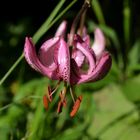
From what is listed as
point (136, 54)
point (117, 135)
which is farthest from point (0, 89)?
point (136, 54)

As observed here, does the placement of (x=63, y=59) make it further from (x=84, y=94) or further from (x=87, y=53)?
(x=84, y=94)

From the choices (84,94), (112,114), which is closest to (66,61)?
(84,94)

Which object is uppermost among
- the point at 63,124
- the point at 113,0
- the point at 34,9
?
the point at 34,9

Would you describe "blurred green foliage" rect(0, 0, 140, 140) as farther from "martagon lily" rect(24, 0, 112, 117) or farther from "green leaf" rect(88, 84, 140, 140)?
"martagon lily" rect(24, 0, 112, 117)

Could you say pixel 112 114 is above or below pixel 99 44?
below

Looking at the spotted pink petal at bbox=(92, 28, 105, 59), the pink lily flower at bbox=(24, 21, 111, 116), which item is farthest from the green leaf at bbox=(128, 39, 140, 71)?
the pink lily flower at bbox=(24, 21, 111, 116)

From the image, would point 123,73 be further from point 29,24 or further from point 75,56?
point 75,56

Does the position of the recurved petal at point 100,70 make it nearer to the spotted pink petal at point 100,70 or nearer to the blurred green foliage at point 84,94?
the spotted pink petal at point 100,70
